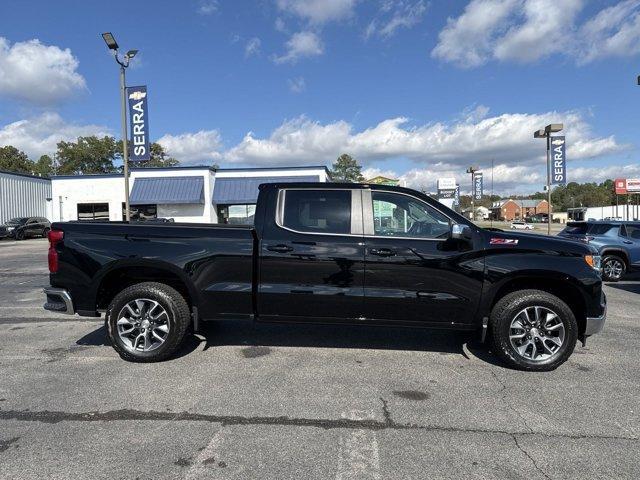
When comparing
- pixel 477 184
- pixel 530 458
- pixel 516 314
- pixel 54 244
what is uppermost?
pixel 477 184

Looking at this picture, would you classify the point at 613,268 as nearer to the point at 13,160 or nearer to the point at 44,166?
the point at 13,160

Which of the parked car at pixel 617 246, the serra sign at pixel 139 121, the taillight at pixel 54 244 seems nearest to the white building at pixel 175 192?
the serra sign at pixel 139 121

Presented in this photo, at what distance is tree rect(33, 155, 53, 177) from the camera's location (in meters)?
75.8

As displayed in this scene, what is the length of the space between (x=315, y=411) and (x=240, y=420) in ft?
2.01

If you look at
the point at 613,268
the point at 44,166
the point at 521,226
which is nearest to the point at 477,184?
the point at 613,268

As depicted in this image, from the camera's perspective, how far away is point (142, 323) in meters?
5.02

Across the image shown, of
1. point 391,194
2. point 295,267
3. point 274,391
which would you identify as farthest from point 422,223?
point 274,391

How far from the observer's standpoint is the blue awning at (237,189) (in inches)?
1334

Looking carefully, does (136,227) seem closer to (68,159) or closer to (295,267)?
(295,267)

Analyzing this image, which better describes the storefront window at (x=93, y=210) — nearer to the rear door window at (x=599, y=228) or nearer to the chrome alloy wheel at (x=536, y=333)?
the rear door window at (x=599, y=228)

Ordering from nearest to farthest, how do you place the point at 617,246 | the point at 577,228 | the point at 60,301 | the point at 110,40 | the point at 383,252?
1. the point at 383,252
2. the point at 60,301
3. the point at 617,246
4. the point at 577,228
5. the point at 110,40

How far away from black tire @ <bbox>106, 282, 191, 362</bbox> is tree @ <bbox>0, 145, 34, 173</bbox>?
74.5m

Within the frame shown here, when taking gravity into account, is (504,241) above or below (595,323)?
above

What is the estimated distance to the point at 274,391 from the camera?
4.25 m
